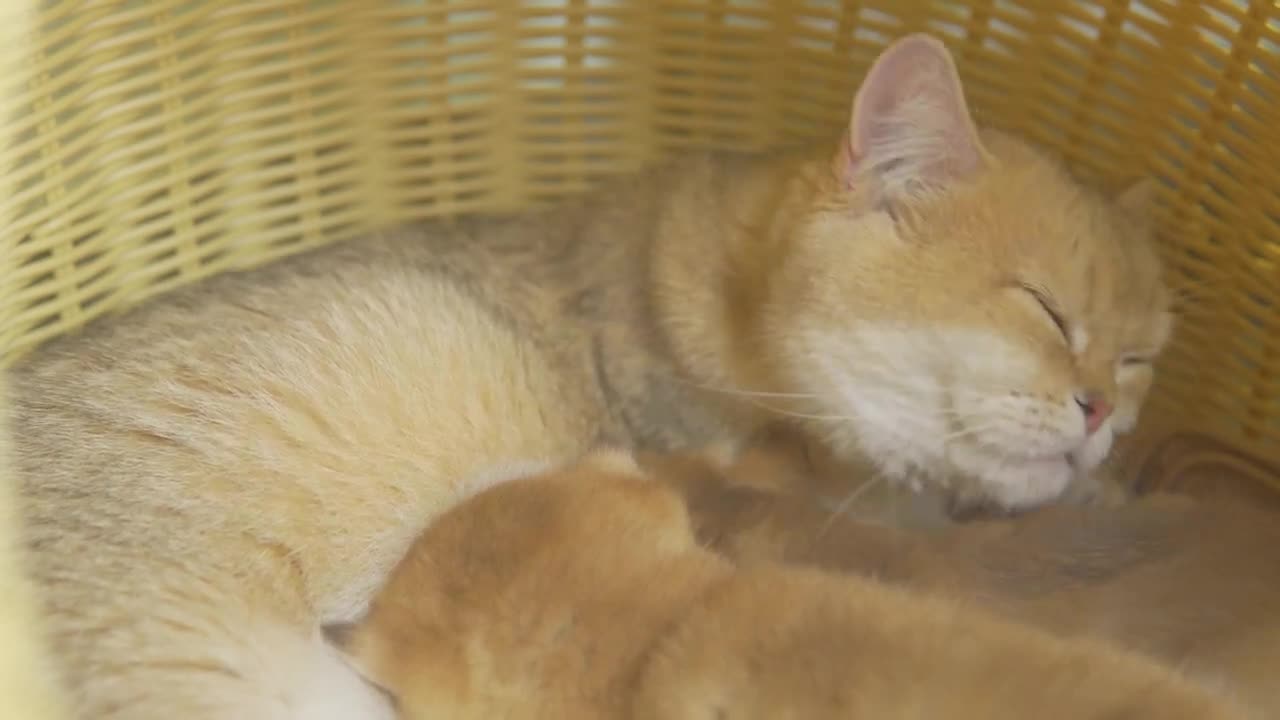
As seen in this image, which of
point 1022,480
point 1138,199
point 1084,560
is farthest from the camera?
point 1138,199

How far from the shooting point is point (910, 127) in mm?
1421

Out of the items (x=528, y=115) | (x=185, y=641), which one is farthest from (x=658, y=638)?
(x=528, y=115)

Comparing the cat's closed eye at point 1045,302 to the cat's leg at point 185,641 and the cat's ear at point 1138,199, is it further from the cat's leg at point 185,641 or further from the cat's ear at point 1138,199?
the cat's leg at point 185,641

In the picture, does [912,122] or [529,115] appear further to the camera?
[529,115]

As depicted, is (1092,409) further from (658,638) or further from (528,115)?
(528,115)

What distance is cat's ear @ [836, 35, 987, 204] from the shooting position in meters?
1.37

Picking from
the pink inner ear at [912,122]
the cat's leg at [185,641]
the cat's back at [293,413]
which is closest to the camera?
the cat's leg at [185,641]

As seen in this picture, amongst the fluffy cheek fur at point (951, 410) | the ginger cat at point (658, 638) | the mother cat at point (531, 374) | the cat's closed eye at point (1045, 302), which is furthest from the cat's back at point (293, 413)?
the cat's closed eye at point (1045, 302)

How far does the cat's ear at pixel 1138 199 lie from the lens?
157cm

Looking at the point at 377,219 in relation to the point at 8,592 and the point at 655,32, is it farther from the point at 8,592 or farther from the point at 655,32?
the point at 8,592

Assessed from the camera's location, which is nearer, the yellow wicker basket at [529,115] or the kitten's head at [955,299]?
the kitten's head at [955,299]

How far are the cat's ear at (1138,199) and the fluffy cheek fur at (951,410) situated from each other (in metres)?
0.31

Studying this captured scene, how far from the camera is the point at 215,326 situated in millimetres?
1399

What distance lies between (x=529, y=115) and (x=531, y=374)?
543 millimetres
